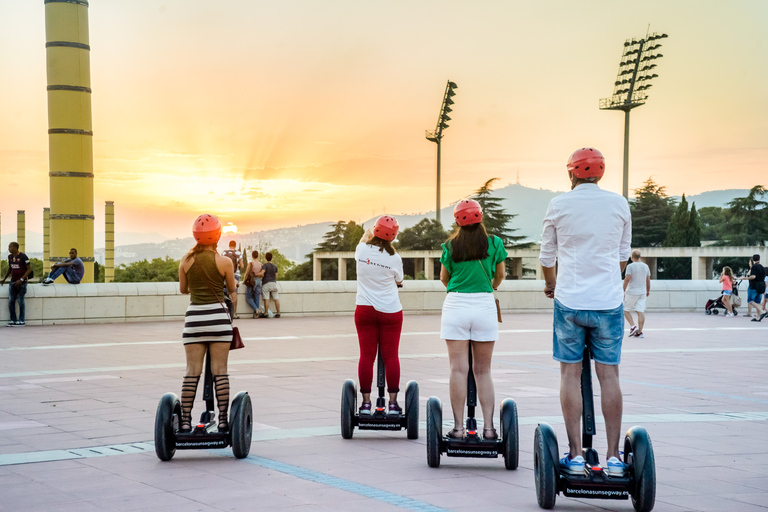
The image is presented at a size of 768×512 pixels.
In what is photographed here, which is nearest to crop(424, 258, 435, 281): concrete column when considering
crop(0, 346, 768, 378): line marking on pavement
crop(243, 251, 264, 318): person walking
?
crop(243, 251, 264, 318): person walking

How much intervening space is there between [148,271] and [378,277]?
115264 mm

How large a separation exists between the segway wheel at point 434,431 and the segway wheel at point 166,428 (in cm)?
179

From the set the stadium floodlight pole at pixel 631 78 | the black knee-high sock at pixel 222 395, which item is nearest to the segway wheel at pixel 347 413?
the black knee-high sock at pixel 222 395

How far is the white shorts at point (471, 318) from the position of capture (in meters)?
6.05

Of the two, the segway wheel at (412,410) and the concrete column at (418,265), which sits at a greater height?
the concrete column at (418,265)

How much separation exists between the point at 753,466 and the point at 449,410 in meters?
2.96

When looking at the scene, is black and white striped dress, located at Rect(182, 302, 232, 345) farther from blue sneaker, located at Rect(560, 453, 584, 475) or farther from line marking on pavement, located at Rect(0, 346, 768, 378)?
line marking on pavement, located at Rect(0, 346, 768, 378)

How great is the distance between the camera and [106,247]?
253 feet

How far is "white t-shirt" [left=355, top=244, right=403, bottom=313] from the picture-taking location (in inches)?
284

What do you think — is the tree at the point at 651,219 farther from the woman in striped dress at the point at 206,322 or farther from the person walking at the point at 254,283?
the woman in striped dress at the point at 206,322

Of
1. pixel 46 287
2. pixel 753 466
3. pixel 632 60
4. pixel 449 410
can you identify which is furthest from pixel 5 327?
pixel 632 60

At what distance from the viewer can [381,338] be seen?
23.8 ft

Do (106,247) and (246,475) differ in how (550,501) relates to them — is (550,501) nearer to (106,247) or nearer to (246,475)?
(246,475)

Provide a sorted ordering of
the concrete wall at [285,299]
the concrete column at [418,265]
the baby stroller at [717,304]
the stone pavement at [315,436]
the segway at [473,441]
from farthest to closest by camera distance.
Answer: the concrete column at [418,265]
the baby stroller at [717,304]
the concrete wall at [285,299]
the segway at [473,441]
the stone pavement at [315,436]
